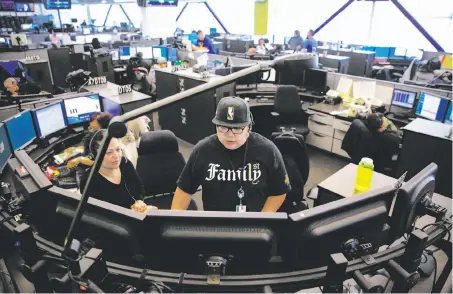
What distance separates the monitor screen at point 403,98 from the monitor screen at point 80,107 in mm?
3798

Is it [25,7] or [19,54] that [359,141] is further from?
[25,7]

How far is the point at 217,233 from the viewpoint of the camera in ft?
3.40

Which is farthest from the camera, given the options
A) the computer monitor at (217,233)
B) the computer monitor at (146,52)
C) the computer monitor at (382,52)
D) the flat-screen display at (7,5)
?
the flat-screen display at (7,5)

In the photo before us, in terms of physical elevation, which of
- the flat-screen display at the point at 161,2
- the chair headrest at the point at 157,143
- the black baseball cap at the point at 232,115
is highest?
the flat-screen display at the point at 161,2

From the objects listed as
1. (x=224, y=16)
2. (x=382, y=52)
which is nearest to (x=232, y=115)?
(x=382, y=52)

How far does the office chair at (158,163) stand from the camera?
2.54 metres

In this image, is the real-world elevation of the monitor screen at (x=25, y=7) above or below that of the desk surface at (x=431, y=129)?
above

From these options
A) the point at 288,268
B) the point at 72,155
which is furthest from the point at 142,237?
the point at 72,155

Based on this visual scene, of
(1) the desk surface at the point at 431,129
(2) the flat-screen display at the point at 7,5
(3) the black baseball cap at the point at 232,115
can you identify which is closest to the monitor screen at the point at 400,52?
(1) the desk surface at the point at 431,129

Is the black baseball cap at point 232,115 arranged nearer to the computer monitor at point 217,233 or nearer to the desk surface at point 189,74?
the computer monitor at point 217,233

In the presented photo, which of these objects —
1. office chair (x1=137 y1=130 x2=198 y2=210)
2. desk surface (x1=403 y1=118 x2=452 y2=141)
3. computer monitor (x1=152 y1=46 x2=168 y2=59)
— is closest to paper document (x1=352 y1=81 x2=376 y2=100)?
desk surface (x1=403 y1=118 x2=452 y2=141)

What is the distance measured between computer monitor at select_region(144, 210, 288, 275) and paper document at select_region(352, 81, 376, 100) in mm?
3975

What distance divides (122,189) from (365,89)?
3803 mm

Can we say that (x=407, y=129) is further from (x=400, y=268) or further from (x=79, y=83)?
(x=79, y=83)
